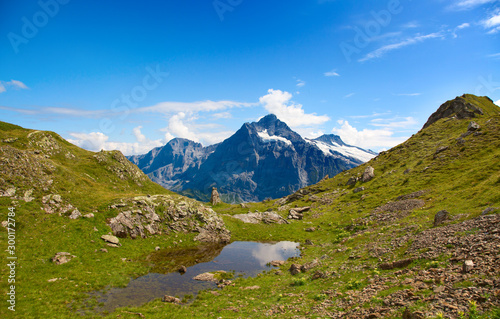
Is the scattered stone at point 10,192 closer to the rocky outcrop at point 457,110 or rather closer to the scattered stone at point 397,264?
the scattered stone at point 397,264

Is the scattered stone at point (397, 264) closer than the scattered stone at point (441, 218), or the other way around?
the scattered stone at point (397, 264)

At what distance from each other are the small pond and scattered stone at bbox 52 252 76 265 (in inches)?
373

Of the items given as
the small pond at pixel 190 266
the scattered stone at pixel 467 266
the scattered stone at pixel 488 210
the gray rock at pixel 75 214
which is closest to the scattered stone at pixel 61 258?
the small pond at pixel 190 266

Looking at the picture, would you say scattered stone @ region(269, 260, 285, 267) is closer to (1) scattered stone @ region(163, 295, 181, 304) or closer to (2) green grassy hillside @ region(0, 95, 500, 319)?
(2) green grassy hillside @ region(0, 95, 500, 319)

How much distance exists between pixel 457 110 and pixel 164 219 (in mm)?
151557

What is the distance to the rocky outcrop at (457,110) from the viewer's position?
102 meters

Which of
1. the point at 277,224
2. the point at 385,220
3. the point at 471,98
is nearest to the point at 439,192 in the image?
the point at 385,220

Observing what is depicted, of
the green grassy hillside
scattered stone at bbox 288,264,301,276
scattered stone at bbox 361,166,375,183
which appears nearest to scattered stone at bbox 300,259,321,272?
the green grassy hillside

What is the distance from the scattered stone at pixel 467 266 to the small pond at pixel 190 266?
27324mm

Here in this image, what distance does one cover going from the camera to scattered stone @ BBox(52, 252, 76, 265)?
98.0 feet

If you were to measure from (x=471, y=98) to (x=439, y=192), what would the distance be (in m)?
112

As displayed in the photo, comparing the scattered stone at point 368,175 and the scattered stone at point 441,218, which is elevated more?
the scattered stone at point 368,175

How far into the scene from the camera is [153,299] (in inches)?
1036

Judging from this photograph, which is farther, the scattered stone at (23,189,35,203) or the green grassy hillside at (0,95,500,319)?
the scattered stone at (23,189,35,203)
